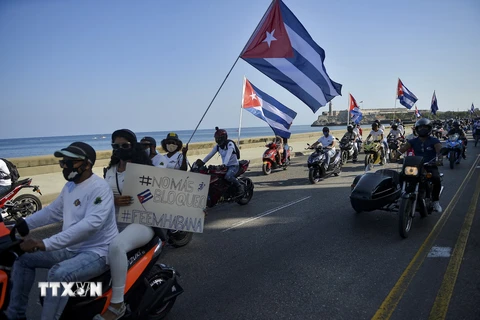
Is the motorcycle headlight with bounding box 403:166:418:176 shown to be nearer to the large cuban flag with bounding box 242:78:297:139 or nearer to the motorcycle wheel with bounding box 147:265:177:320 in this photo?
the motorcycle wheel with bounding box 147:265:177:320

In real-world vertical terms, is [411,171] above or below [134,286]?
above

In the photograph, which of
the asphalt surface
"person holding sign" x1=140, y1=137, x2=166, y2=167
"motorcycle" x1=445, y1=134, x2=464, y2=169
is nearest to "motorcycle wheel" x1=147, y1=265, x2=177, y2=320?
the asphalt surface

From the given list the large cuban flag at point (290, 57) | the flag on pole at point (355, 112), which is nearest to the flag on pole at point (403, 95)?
the flag on pole at point (355, 112)

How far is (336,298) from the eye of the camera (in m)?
3.92

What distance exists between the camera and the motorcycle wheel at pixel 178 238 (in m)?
5.80

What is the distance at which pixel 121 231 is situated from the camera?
3525 mm

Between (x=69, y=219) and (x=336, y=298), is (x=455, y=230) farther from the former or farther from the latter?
(x=69, y=219)

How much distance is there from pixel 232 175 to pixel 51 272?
18.4ft

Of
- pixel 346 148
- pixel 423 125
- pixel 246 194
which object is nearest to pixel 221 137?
pixel 246 194

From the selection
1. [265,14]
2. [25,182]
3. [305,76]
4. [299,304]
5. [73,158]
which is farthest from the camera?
[305,76]

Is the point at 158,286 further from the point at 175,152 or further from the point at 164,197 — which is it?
the point at 175,152

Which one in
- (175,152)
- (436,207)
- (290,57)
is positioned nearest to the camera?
(436,207)

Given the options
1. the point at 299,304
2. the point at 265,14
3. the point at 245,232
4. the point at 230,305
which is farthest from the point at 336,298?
the point at 265,14

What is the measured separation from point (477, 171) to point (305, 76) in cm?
867
